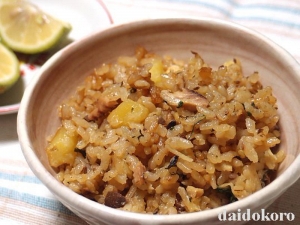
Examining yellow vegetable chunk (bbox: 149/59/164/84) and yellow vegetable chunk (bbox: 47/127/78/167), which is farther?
yellow vegetable chunk (bbox: 149/59/164/84)

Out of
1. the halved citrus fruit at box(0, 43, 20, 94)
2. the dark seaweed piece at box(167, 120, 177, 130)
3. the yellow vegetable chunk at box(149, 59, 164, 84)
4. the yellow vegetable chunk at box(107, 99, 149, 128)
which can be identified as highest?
the dark seaweed piece at box(167, 120, 177, 130)

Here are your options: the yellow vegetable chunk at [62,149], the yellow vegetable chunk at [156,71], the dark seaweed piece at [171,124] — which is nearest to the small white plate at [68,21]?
the yellow vegetable chunk at [156,71]

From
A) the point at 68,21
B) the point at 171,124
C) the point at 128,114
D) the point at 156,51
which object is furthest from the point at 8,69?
the point at 171,124

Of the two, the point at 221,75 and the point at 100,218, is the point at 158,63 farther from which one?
the point at 100,218

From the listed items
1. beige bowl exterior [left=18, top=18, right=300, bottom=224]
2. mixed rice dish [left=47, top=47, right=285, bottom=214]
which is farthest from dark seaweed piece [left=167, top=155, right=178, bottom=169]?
beige bowl exterior [left=18, top=18, right=300, bottom=224]

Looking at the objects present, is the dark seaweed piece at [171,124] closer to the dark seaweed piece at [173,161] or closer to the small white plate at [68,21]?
the dark seaweed piece at [173,161]

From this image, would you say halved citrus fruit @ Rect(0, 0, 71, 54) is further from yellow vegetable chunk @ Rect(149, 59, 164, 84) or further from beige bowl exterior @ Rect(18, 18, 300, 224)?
yellow vegetable chunk @ Rect(149, 59, 164, 84)

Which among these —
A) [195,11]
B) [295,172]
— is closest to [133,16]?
[195,11]

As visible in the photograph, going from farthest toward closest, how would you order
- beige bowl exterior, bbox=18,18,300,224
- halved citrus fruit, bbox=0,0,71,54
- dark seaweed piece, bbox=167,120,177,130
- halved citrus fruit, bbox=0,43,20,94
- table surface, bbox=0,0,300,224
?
1. halved citrus fruit, bbox=0,0,71,54
2. halved citrus fruit, bbox=0,43,20,94
3. table surface, bbox=0,0,300,224
4. dark seaweed piece, bbox=167,120,177,130
5. beige bowl exterior, bbox=18,18,300,224
